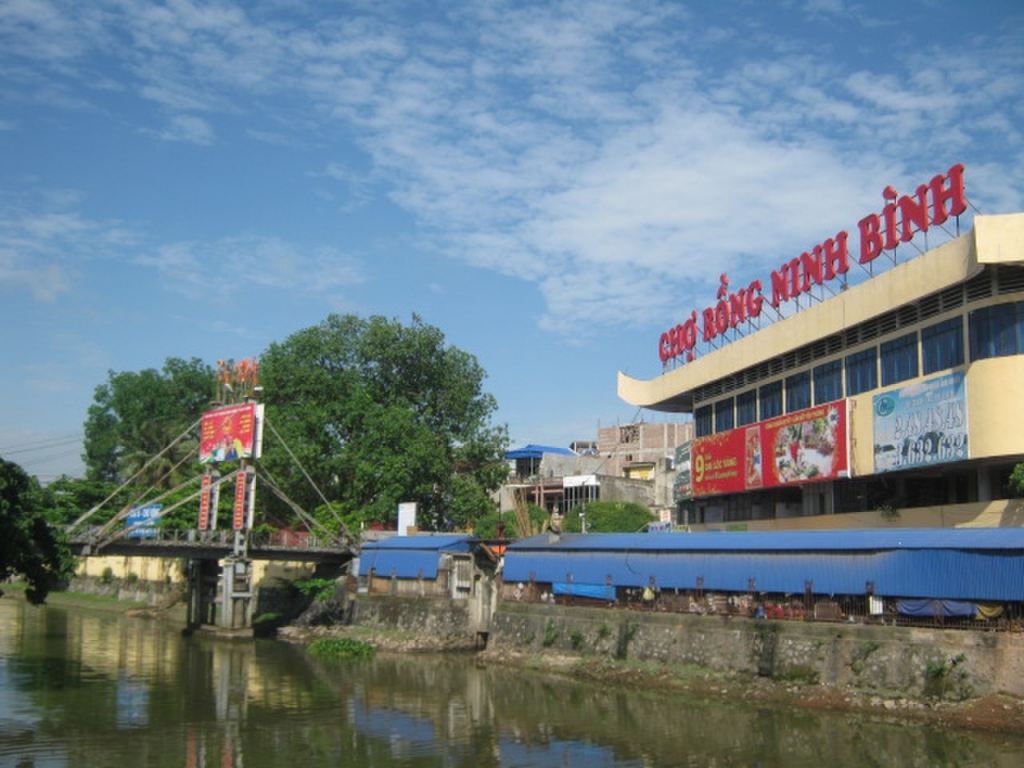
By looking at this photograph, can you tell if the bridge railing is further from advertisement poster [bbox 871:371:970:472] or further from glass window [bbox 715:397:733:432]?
advertisement poster [bbox 871:371:970:472]

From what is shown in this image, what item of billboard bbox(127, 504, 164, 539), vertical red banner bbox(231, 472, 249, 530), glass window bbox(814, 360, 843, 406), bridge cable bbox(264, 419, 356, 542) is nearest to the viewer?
glass window bbox(814, 360, 843, 406)

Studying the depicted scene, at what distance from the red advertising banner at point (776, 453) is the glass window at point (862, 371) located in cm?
93

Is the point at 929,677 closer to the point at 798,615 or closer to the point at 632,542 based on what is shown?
the point at 798,615

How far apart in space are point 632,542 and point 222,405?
28850 millimetres

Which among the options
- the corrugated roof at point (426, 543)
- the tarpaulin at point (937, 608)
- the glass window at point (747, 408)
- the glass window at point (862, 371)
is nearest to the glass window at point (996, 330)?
the glass window at point (862, 371)

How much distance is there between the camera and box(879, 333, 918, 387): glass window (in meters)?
40.0

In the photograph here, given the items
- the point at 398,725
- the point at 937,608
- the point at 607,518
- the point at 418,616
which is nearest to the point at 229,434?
the point at 418,616

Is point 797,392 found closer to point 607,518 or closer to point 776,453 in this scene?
point 776,453

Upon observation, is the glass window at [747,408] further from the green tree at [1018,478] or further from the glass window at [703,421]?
the green tree at [1018,478]

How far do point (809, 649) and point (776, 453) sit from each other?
17.8 metres

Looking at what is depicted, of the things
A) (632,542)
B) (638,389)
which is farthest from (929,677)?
(638,389)

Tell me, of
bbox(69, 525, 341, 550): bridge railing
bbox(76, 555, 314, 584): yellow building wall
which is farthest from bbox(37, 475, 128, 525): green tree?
bbox(69, 525, 341, 550): bridge railing

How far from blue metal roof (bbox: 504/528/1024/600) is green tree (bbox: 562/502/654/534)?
27830 millimetres

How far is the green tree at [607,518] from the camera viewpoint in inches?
2955
